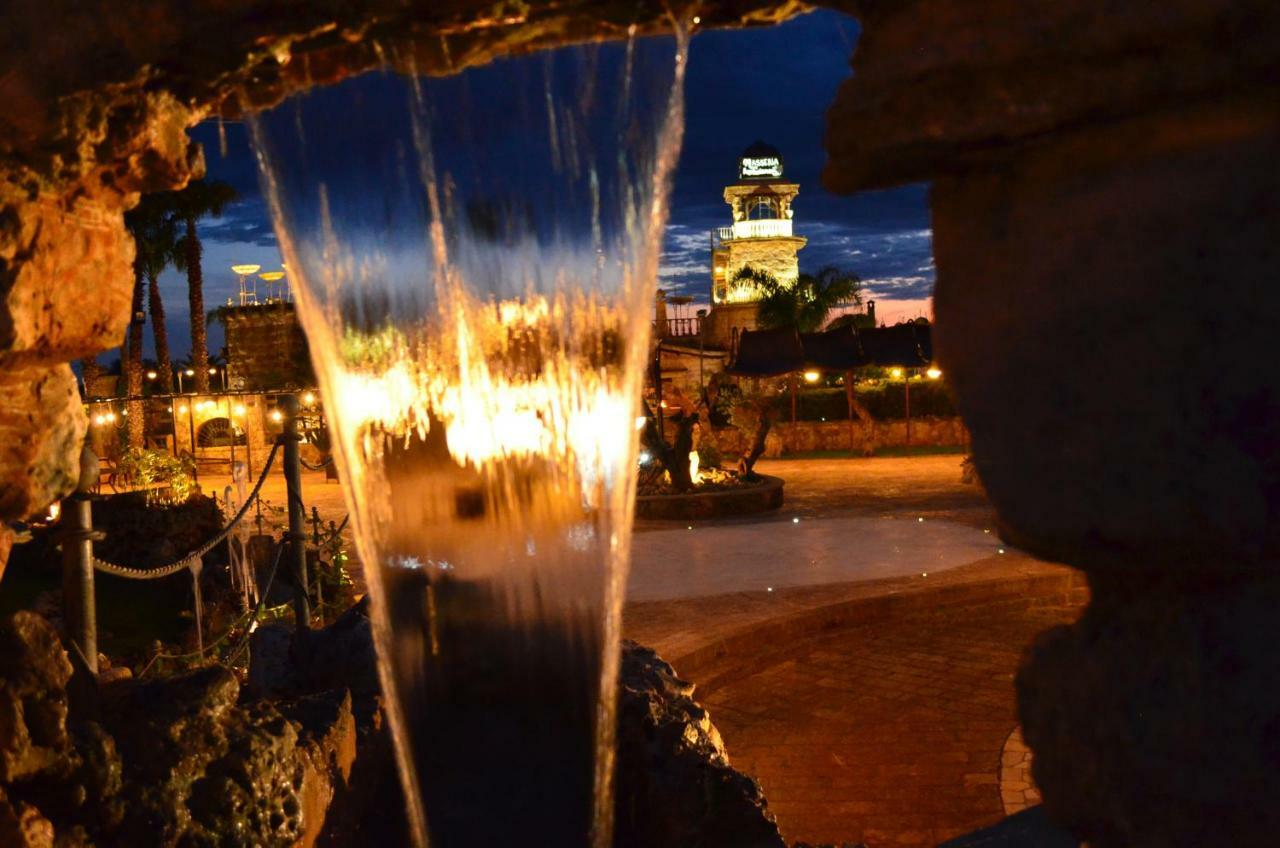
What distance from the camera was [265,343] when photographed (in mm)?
32344

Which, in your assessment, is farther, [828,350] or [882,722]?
[828,350]

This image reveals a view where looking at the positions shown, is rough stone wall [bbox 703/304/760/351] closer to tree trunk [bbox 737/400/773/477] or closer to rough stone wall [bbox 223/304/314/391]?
rough stone wall [bbox 223/304/314/391]

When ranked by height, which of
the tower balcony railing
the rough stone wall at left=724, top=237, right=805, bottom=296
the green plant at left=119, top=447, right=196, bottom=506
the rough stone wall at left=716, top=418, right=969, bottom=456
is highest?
the tower balcony railing

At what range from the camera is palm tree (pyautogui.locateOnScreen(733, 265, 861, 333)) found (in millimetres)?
32938

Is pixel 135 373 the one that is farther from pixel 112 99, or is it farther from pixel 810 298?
pixel 112 99

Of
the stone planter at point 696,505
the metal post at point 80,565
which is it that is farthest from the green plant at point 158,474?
the metal post at point 80,565

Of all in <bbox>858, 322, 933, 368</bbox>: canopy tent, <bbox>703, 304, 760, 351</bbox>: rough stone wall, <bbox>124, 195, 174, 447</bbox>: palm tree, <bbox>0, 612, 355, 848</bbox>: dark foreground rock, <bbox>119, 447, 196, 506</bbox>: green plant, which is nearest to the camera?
<bbox>0, 612, 355, 848</bbox>: dark foreground rock

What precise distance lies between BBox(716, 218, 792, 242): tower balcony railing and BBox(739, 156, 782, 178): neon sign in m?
2.48

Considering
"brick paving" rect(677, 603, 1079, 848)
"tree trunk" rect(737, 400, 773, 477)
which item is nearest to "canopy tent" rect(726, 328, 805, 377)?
"tree trunk" rect(737, 400, 773, 477)

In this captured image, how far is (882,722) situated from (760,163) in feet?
162

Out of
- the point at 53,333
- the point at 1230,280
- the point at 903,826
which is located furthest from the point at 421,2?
the point at 903,826

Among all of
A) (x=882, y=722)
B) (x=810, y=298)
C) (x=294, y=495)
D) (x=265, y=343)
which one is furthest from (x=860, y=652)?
(x=265, y=343)

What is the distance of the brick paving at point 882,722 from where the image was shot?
443cm

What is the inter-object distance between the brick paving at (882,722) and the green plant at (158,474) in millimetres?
8397
